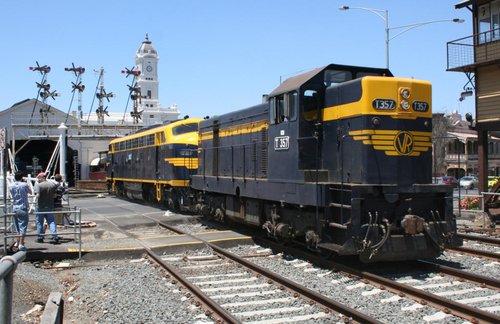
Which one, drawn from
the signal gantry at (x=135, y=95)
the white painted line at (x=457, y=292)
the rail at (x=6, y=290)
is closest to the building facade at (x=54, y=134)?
the signal gantry at (x=135, y=95)

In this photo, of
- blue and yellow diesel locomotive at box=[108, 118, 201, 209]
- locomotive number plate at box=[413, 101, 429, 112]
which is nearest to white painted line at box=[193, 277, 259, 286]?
locomotive number plate at box=[413, 101, 429, 112]

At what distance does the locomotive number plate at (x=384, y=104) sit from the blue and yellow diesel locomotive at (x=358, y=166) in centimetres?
2

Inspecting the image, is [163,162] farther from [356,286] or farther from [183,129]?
[356,286]

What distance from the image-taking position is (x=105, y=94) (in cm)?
6000

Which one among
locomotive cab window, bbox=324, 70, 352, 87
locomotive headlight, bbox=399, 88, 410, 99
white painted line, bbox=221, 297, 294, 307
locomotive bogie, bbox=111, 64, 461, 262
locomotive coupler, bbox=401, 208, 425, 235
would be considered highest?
locomotive cab window, bbox=324, 70, 352, 87

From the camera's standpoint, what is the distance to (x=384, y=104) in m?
8.77

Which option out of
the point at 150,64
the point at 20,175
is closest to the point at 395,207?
the point at 20,175

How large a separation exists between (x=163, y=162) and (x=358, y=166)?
12.5 m

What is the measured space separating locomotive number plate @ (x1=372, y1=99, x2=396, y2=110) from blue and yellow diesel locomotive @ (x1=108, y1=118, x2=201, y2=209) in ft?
34.0

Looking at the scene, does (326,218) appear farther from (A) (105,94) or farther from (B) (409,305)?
(A) (105,94)

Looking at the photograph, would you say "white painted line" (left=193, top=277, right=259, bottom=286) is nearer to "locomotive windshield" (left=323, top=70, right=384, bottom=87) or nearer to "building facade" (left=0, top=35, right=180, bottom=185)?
"locomotive windshield" (left=323, top=70, right=384, bottom=87)

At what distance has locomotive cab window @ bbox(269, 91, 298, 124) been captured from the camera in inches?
387

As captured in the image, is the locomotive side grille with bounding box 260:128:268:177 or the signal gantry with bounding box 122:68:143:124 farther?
the signal gantry with bounding box 122:68:143:124

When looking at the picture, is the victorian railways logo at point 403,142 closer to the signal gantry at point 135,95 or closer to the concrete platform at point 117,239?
the concrete platform at point 117,239
